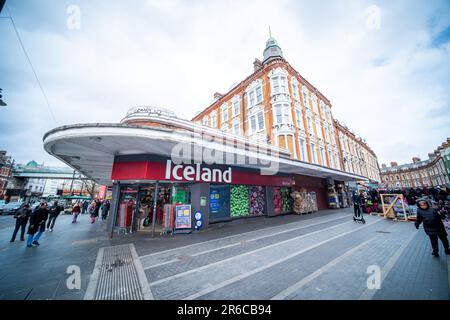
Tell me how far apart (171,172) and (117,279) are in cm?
586

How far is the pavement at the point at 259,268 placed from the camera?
335 cm

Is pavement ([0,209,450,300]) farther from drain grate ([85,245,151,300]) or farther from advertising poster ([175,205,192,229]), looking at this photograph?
advertising poster ([175,205,192,229])

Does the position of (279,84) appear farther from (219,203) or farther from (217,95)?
(219,203)

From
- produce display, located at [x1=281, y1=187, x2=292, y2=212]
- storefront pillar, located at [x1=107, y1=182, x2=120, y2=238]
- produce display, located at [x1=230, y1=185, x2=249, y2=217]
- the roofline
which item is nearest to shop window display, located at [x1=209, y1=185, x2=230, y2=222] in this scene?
produce display, located at [x1=230, y1=185, x2=249, y2=217]


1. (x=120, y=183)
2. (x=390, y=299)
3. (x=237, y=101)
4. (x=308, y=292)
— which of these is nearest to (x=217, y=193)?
(x=120, y=183)

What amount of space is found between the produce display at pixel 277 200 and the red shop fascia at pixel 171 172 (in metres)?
4.52

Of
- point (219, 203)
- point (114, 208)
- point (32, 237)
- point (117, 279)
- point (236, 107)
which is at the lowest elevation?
point (117, 279)

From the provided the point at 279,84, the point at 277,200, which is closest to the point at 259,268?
the point at 277,200

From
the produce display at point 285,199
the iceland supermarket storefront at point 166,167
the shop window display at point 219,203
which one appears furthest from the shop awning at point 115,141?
the produce display at point 285,199

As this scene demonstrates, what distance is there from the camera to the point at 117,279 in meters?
4.09

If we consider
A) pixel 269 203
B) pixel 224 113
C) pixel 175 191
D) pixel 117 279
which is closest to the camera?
pixel 117 279

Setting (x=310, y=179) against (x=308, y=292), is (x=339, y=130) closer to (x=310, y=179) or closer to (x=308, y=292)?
(x=310, y=179)

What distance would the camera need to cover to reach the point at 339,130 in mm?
29281
